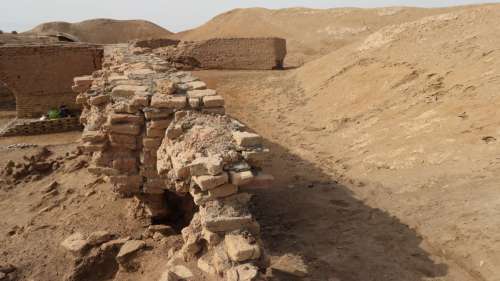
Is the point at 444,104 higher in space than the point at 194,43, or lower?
lower

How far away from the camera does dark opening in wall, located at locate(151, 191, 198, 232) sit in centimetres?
500

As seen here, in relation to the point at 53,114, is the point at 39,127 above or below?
below

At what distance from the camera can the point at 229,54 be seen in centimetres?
1605

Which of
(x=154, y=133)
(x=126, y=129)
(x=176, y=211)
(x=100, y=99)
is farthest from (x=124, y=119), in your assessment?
(x=176, y=211)

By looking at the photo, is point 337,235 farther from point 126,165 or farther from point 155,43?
Result: point 155,43

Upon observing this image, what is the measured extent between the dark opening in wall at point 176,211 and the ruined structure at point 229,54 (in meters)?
11.3

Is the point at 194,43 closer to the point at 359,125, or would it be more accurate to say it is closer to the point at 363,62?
the point at 363,62

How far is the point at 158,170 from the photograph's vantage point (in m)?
4.32

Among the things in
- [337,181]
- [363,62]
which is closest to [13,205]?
[337,181]

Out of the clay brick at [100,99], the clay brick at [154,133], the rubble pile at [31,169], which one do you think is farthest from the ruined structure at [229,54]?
the clay brick at [154,133]

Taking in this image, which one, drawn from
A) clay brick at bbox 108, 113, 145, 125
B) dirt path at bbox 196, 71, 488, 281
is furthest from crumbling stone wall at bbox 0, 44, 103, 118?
clay brick at bbox 108, 113, 145, 125

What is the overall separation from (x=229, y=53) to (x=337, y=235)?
1234cm

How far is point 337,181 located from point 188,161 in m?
3.05

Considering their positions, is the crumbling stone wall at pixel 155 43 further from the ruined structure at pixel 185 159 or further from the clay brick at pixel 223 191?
the clay brick at pixel 223 191
